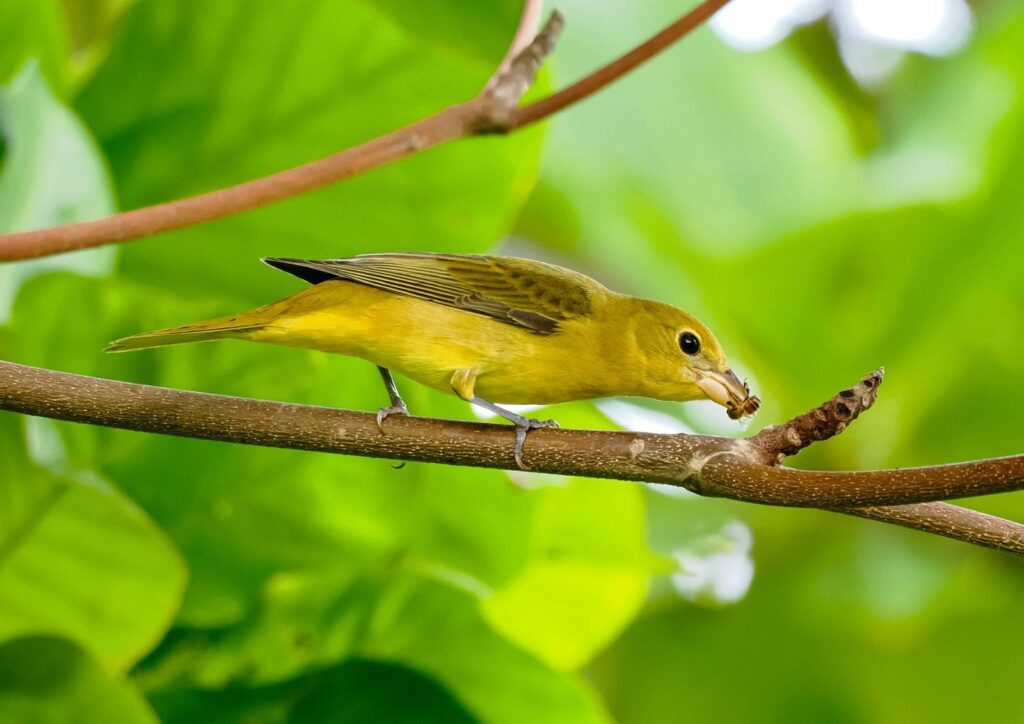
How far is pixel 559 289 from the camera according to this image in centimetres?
179

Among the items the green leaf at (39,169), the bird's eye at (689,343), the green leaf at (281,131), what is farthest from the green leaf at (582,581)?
the green leaf at (39,169)

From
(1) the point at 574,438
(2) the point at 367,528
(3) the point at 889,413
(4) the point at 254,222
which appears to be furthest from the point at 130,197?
(3) the point at 889,413

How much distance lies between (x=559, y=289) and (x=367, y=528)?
596mm

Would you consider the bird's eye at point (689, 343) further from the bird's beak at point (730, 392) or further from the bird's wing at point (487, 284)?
the bird's wing at point (487, 284)

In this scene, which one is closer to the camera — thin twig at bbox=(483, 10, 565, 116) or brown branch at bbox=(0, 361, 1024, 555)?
brown branch at bbox=(0, 361, 1024, 555)

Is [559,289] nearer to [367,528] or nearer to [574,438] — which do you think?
[367,528]

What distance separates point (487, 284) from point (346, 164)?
0.66 metres

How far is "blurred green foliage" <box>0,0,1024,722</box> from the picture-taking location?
1231mm

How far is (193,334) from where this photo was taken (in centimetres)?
128

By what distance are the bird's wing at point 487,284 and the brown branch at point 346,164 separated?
39 centimetres

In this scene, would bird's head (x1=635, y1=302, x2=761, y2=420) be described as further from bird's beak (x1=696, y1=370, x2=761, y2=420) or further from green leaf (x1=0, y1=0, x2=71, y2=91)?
green leaf (x1=0, y1=0, x2=71, y2=91)

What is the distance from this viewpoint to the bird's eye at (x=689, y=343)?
5.39 ft

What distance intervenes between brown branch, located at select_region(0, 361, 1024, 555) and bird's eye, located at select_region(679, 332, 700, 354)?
61 centimetres

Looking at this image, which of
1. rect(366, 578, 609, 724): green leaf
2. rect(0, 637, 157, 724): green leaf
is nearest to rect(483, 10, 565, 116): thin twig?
rect(366, 578, 609, 724): green leaf
